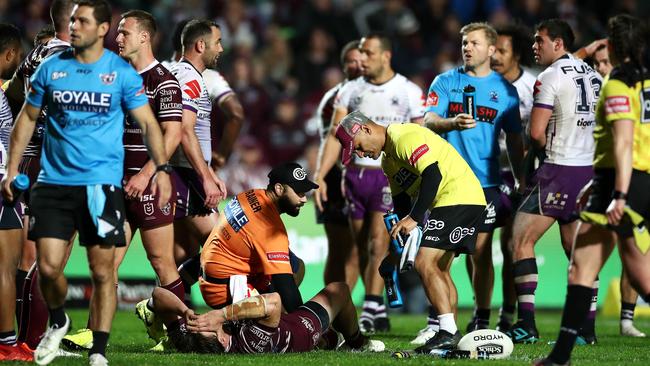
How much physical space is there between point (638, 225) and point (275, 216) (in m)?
2.90

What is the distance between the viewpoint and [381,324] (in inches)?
464

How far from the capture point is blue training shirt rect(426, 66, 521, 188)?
10531mm

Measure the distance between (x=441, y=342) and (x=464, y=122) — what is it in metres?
2.09

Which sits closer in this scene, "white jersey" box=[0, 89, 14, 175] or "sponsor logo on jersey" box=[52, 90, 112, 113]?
"sponsor logo on jersey" box=[52, 90, 112, 113]

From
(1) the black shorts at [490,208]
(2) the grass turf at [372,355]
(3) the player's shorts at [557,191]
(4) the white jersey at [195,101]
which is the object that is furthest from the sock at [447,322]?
(4) the white jersey at [195,101]

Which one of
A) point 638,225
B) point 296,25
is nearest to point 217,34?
point 638,225

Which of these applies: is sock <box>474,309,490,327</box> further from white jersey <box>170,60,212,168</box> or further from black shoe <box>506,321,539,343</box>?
white jersey <box>170,60,212,168</box>

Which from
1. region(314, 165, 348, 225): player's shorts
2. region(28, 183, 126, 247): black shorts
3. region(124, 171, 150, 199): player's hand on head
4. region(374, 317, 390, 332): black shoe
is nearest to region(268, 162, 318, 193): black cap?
region(124, 171, 150, 199): player's hand on head

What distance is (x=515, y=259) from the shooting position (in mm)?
10172

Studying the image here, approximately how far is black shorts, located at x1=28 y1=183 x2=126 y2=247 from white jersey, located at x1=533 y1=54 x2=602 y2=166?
4341 mm

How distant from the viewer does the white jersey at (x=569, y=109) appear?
32.7 ft

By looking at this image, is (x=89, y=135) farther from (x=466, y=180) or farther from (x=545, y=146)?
(x=545, y=146)

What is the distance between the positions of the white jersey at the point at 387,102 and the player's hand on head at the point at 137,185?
3899 millimetres

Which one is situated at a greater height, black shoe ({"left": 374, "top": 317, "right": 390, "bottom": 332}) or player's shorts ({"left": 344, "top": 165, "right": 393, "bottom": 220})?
player's shorts ({"left": 344, "top": 165, "right": 393, "bottom": 220})
